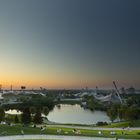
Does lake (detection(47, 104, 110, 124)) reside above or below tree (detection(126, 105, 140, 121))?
below

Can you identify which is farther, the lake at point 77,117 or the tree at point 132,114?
the lake at point 77,117

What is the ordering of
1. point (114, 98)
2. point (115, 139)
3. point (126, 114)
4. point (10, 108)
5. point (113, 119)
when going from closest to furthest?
point (115, 139), point (126, 114), point (113, 119), point (10, 108), point (114, 98)

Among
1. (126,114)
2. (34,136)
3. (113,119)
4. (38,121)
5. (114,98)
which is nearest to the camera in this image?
(34,136)

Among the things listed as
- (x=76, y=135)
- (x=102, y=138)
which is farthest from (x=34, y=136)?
(x=102, y=138)

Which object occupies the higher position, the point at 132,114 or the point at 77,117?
the point at 132,114

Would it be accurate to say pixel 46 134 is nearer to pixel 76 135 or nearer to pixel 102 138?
pixel 76 135

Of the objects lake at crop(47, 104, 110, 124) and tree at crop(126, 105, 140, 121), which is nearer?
A: tree at crop(126, 105, 140, 121)

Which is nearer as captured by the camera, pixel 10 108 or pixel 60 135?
pixel 60 135

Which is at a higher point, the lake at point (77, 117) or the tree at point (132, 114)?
the tree at point (132, 114)

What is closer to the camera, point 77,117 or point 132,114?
point 132,114

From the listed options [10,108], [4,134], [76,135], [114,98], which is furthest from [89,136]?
[114,98]
